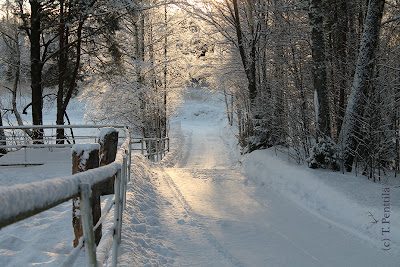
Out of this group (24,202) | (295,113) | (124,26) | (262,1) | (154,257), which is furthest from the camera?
(124,26)

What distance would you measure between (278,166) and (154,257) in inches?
222

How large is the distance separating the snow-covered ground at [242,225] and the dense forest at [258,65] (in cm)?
137

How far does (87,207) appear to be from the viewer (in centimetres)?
133

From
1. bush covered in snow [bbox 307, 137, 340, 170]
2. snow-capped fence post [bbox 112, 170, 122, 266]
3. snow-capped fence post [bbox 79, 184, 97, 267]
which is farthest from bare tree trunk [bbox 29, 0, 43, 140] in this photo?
snow-capped fence post [bbox 79, 184, 97, 267]

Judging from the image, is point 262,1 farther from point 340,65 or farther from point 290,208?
point 290,208

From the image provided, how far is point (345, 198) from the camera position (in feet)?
17.5

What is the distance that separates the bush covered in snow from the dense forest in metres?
0.03


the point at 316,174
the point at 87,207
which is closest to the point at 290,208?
the point at 316,174

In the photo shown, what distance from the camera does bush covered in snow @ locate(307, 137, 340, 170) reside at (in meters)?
7.32

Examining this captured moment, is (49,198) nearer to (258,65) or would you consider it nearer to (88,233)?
(88,233)

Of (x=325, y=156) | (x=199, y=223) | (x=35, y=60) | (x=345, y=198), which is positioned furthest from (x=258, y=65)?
(x=199, y=223)

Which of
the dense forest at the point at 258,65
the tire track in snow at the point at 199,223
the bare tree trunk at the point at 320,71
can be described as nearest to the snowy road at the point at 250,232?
the tire track in snow at the point at 199,223

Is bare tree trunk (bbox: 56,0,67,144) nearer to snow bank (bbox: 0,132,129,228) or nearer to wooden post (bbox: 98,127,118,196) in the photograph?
wooden post (bbox: 98,127,118,196)

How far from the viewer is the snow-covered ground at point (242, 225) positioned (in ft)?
11.7
